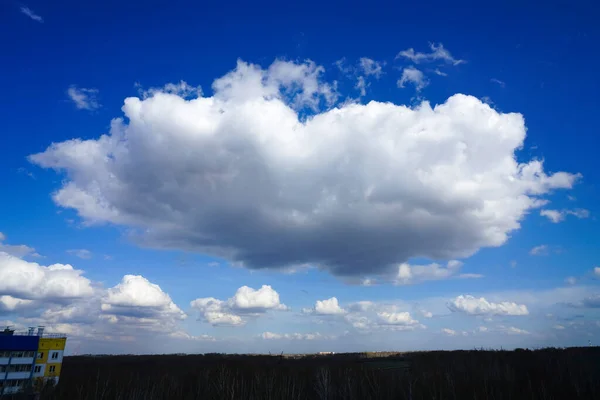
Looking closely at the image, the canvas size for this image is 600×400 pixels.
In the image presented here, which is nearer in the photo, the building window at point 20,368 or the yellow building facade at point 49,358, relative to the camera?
the building window at point 20,368

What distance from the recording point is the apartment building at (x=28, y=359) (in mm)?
89875

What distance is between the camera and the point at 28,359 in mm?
94812

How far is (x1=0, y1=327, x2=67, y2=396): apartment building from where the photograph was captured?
8988 centimetres

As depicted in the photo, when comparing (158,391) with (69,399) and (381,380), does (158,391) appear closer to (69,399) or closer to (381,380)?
(69,399)

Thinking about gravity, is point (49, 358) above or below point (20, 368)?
above

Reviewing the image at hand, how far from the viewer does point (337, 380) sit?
104 metres

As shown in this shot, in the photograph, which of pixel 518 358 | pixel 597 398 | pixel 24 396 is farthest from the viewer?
pixel 518 358

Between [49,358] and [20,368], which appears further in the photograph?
[49,358]

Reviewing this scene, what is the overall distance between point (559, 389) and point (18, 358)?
377 feet

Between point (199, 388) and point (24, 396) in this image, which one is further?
point (199, 388)

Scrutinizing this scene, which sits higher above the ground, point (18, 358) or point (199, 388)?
point (18, 358)

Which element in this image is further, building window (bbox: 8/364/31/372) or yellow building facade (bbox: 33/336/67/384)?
yellow building facade (bbox: 33/336/67/384)

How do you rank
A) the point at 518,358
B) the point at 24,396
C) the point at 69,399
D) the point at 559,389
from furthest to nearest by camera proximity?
the point at 518,358
the point at 69,399
the point at 24,396
the point at 559,389

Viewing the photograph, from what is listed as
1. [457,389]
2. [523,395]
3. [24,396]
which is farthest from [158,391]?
[523,395]
